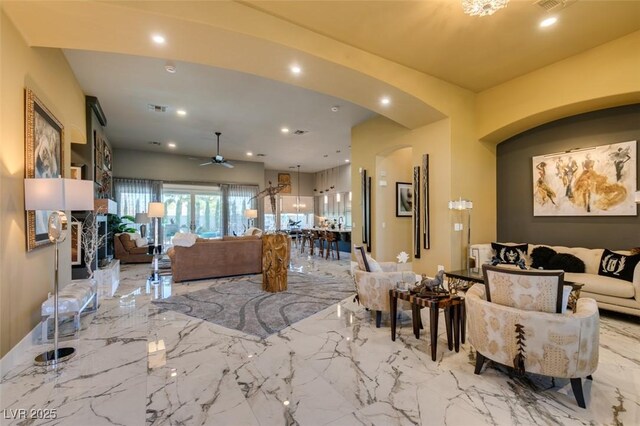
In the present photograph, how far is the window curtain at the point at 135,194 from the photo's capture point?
395 inches

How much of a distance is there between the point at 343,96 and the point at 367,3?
1.62 m

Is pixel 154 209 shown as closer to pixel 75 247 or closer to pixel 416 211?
pixel 75 247

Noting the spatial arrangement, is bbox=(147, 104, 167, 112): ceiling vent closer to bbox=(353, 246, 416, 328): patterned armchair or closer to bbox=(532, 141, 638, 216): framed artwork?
bbox=(353, 246, 416, 328): patterned armchair

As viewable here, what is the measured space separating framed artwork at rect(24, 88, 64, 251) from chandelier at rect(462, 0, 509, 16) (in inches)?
182

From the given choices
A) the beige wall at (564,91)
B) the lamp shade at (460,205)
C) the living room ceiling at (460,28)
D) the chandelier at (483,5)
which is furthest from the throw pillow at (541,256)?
the chandelier at (483,5)

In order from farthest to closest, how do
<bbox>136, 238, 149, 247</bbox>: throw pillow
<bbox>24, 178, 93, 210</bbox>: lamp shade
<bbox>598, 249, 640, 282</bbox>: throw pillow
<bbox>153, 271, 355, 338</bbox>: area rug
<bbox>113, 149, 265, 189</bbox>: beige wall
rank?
1. <bbox>113, 149, 265, 189</bbox>: beige wall
2. <bbox>136, 238, 149, 247</bbox>: throw pillow
3. <bbox>598, 249, 640, 282</bbox>: throw pillow
4. <bbox>153, 271, 355, 338</bbox>: area rug
5. <bbox>24, 178, 93, 210</bbox>: lamp shade

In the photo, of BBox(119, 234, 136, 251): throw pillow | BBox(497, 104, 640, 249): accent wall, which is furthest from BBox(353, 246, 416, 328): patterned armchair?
BBox(119, 234, 136, 251): throw pillow

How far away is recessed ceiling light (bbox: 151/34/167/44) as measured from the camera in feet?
10.7

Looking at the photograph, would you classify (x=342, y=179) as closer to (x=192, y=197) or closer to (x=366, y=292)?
(x=192, y=197)

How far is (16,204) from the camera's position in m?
2.90

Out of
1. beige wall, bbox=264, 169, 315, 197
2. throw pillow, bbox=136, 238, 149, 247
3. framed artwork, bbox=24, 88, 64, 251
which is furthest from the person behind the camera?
beige wall, bbox=264, 169, 315, 197

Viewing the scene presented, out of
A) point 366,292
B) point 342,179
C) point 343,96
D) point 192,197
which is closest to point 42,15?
point 343,96

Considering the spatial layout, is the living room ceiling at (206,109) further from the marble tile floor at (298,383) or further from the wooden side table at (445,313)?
the wooden side table at (445,313)

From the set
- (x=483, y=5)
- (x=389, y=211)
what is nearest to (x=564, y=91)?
(x=483, y=5)
